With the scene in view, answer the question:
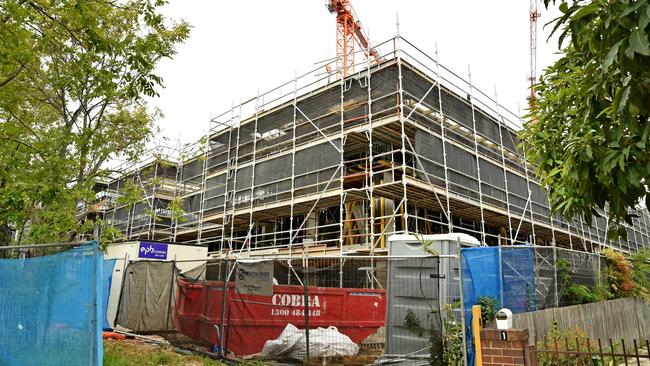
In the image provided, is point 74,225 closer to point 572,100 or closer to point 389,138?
point 572,100

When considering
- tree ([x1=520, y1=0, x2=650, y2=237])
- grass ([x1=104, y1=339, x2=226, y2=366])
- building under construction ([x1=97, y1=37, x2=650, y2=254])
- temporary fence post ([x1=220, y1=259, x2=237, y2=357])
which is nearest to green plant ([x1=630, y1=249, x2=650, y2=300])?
building under construction ([x1=97, y1=37, x2=650, y2=254])

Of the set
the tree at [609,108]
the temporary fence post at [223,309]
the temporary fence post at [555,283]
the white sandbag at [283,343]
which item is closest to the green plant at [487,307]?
the tree at [609,108]

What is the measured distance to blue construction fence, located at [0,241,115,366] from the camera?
508cm

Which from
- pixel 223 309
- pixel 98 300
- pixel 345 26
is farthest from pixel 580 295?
pixel 345 26

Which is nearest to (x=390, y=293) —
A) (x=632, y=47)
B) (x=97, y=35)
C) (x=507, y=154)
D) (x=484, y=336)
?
(x=484, y=336)

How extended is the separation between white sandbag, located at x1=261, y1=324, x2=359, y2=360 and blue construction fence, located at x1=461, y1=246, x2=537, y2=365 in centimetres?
235

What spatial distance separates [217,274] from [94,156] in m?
4.75

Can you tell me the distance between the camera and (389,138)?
56.3 ft

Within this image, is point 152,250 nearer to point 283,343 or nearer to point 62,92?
point 62,92

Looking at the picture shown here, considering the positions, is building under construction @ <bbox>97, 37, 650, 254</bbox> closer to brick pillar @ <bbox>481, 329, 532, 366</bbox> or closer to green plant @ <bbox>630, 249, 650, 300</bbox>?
green plant @ <bbox>630, 249, 650, 300</bbox>

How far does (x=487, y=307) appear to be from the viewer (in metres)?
6.62

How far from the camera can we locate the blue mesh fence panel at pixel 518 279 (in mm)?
7703

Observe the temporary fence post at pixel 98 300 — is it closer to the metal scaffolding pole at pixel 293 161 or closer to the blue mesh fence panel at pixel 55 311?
the blue mesh fence panel at pixel 55 311

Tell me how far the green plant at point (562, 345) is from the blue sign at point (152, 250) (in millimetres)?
11827
